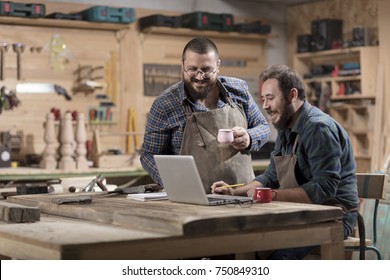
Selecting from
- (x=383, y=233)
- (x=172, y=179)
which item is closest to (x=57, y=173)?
(x=383, y=233)

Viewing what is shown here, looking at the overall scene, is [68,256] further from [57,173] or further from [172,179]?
[57,173]

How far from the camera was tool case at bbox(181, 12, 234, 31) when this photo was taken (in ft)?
26.6

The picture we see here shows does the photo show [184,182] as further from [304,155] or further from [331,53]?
[331,53]

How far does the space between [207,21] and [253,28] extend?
0.69m

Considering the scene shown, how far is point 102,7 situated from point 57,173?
1.68 m

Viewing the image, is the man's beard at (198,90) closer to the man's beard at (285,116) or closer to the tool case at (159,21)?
the man's beard at (285,116)

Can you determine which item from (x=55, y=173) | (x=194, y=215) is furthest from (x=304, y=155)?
(x=55, y=173)

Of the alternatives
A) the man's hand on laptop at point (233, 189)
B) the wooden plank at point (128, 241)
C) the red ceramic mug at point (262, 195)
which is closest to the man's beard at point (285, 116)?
the man's hand on laptop at point (233, 189)

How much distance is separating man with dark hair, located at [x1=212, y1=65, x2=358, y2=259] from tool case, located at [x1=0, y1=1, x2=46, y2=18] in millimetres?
3808

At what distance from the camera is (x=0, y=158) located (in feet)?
22.8

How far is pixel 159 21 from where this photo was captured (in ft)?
25.9

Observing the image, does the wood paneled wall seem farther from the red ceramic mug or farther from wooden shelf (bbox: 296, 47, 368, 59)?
the red ceramic mug

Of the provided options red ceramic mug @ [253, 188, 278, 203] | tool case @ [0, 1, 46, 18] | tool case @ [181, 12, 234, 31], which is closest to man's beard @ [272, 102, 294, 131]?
red ceramic mug @ [253, 188, 278, 203]

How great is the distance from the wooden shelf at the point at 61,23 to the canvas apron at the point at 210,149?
3184mm
